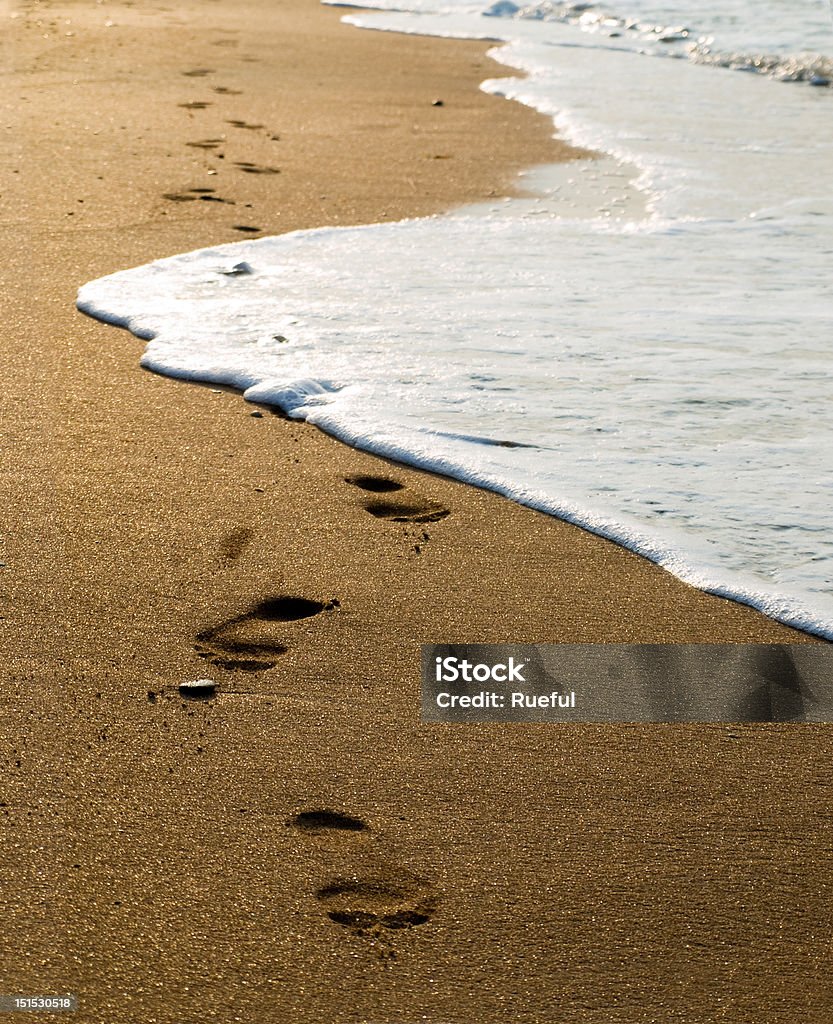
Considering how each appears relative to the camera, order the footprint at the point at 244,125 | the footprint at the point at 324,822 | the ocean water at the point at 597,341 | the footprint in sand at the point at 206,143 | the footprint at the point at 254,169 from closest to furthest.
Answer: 1. the footprint at the point at 324,822
2. the ocean water at the point at 597,341
3. the footprint at the point at 254,169
4. the footprint in sand at the point at 206,143
5. the footprint at the point at 244,125

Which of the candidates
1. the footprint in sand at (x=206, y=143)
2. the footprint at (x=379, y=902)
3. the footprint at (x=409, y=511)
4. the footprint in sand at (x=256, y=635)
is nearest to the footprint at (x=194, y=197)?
the footprint in sand at (x=206, y=143)

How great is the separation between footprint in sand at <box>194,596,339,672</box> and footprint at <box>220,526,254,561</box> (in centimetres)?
21

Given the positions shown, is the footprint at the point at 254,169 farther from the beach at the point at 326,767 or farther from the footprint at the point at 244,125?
the beach at the point at 326,767

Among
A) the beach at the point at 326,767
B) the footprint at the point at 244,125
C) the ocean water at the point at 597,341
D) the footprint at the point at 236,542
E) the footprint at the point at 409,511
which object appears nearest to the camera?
the beach at the point at 326,767

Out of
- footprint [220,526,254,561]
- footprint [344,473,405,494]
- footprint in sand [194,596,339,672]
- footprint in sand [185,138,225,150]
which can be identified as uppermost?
footprint in sand [185,138,225,150]

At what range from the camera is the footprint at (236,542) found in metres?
2.83

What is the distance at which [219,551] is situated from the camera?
112 inches

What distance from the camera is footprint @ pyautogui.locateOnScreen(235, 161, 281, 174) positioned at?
5.92m

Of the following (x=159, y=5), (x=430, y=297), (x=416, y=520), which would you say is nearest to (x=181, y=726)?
(x=416, y=520)

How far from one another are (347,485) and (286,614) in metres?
0.63

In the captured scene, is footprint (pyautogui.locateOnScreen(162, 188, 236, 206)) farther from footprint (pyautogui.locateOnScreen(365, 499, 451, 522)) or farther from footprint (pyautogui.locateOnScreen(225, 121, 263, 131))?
footprint (pyautogui.locateOnScreen(365, 499, 451, 522))

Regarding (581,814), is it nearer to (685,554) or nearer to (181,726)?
(181,726)

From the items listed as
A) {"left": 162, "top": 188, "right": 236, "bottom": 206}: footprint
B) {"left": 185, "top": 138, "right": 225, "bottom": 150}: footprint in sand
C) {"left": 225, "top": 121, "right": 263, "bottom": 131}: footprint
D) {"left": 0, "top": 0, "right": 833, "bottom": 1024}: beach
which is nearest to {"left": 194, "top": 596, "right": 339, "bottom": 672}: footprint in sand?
{"left": 0, "top": 0, "right": 833, "bottom": 1024}: beach

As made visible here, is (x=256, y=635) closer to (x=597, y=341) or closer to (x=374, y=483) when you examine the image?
(x=374, y=483)
